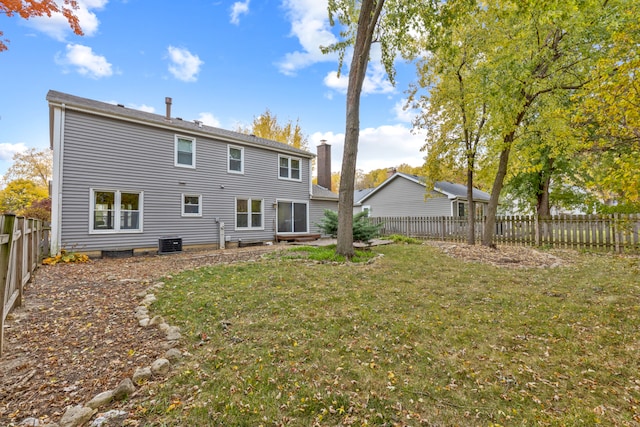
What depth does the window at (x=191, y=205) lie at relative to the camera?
12055mm

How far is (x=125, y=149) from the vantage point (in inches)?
419

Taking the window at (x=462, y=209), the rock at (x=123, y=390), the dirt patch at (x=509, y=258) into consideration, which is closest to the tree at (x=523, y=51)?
the dirt patch at (x=509, y=258)

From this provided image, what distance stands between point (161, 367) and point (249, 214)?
38.7ft

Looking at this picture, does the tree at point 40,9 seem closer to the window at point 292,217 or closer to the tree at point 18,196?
the window at point 292,217

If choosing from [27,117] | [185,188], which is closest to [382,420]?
[185,188]

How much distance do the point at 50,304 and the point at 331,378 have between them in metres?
4.72

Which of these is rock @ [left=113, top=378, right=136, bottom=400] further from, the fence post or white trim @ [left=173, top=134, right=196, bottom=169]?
white trim @ [left=173, top=134, right=196, bottom=169]

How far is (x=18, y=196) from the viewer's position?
20375 mm

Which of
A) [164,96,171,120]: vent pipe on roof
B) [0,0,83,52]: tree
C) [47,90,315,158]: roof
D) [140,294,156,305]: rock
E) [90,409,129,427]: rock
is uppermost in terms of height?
[0,0,83,52]: tree

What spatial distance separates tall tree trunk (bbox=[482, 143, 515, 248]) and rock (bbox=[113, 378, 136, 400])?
1128 centimetres

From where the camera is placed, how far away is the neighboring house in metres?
20.5

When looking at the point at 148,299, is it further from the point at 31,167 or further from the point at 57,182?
the point at 31,167

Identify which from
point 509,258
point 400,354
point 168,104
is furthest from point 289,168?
point 400,354

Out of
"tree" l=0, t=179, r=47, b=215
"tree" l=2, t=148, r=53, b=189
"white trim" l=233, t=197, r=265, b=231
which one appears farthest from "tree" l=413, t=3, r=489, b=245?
"tree" l=2, t=148, r=53, b=189
